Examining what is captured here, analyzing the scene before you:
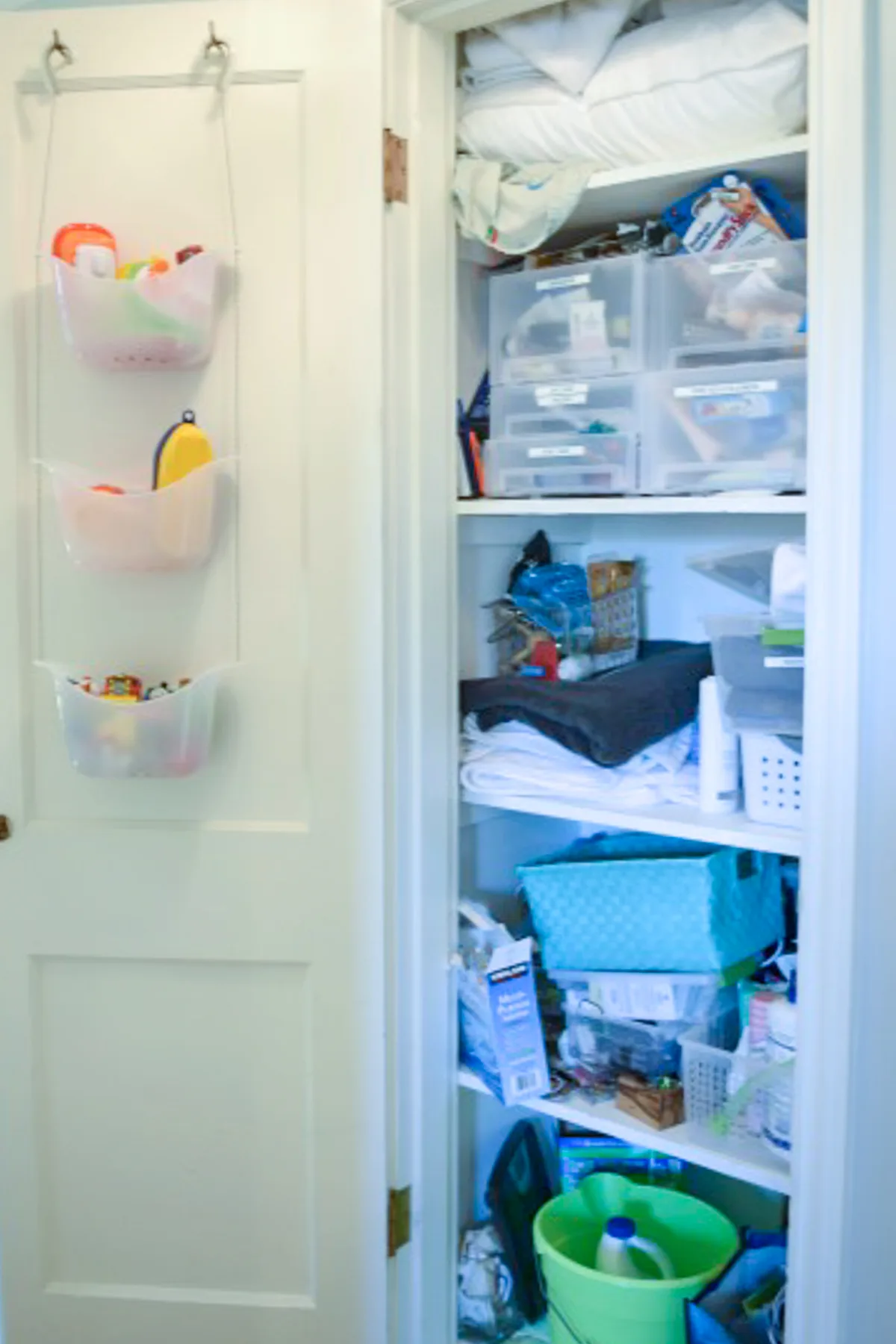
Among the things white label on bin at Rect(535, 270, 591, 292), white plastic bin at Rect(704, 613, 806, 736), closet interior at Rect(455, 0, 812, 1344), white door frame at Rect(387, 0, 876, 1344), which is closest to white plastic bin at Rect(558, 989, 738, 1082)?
closet interior at Rect(455, 0, 812, 1344)

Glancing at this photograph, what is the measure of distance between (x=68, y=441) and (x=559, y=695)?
786 mm

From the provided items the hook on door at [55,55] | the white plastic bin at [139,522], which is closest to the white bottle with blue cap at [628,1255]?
the white plastic bin at [139,522]

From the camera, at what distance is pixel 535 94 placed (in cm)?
166

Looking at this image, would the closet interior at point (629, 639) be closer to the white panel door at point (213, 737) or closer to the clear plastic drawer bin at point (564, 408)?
the clear plastic drawer bin at point (564, 408)

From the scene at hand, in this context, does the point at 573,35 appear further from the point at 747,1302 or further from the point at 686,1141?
the point at 747,1302

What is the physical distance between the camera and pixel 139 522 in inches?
62.9

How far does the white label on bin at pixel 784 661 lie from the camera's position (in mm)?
1497

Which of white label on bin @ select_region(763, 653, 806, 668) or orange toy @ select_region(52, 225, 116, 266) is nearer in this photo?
white label on bin @ select_region(763, 653, 806, 668)

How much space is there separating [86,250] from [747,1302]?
1.67 m

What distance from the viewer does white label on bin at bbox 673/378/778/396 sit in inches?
60.5

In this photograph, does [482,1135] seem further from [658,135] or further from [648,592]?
[658,135]

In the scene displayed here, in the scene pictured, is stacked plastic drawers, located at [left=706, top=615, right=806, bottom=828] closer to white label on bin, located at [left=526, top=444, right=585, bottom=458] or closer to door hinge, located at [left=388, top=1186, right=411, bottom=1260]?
white label on bin, located at [left=526, top=444, right=585, bottom=458]

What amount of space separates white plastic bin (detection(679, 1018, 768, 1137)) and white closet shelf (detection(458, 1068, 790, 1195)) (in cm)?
2

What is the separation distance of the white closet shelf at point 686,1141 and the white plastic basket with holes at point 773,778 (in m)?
0.44
